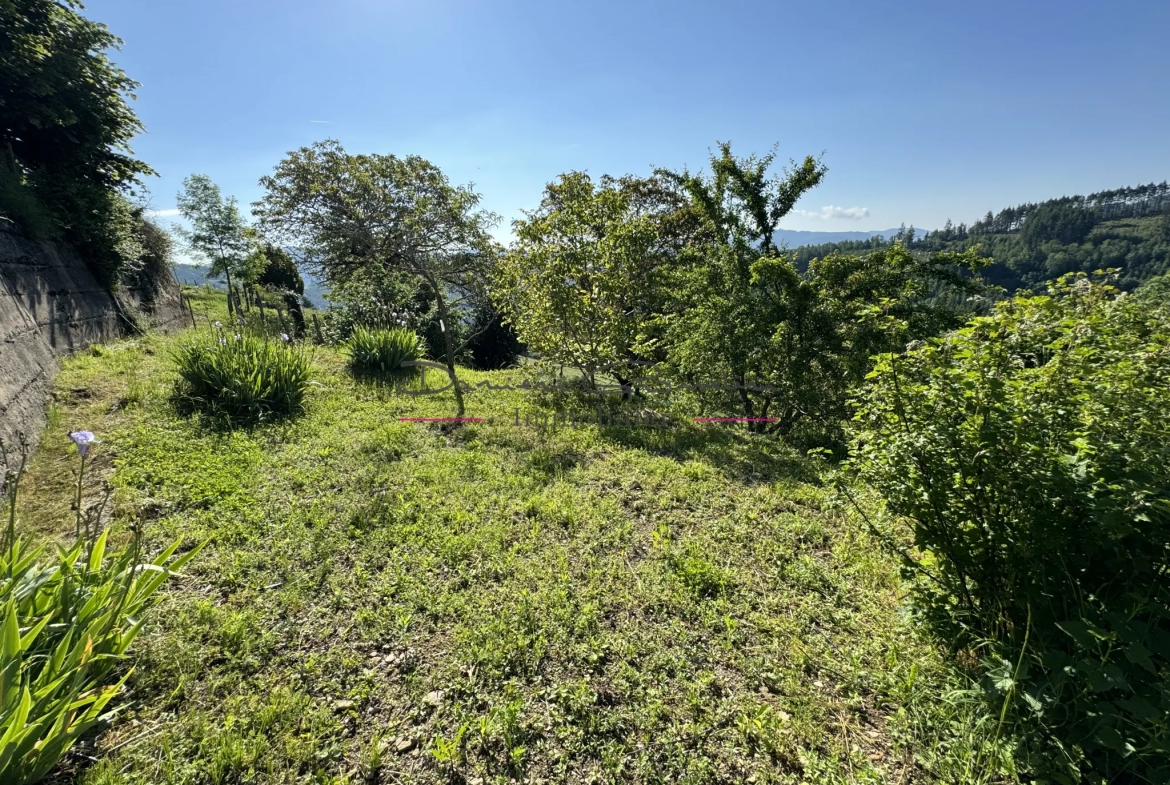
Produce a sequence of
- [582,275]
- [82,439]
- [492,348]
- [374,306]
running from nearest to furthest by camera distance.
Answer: [82,439]
[582,275]
[374,306]
[492,348]

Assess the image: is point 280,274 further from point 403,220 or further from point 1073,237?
point 1073,237

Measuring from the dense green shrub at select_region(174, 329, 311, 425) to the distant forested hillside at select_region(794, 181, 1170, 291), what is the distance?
76493 mm

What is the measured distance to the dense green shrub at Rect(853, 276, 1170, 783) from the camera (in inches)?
58.0

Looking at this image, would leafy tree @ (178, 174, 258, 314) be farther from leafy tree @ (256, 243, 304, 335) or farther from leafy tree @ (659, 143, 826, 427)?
leafy tree @ (659, 143, 826, 427)

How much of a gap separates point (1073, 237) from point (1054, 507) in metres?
153

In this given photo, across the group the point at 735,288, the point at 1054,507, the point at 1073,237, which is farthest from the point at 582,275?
the point at 1073,237

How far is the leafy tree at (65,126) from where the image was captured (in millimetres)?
6586

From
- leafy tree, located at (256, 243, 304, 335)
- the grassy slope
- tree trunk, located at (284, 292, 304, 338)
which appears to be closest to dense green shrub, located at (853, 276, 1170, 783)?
the grassy slope

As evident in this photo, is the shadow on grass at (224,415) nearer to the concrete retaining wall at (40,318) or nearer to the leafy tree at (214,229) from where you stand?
the concrete retaining wall at (40,318)

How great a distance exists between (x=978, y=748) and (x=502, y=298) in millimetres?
8173

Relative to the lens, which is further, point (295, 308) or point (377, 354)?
point (295, 308)

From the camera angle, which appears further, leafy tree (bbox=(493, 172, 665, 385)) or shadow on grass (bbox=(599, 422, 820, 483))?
leafy tree (bbox=(493, 172, 665, 385))

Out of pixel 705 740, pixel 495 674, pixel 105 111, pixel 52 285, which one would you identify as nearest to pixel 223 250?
pixel 105 111

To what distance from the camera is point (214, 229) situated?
48.0 feet
